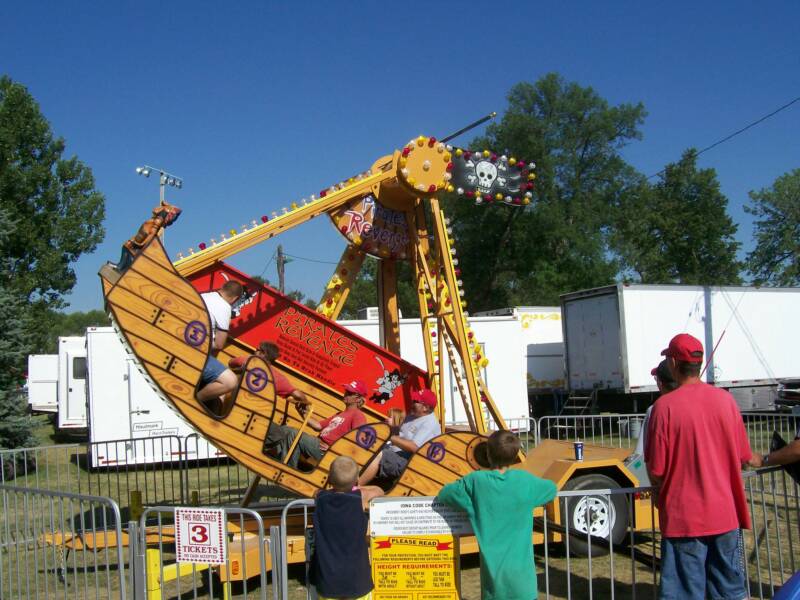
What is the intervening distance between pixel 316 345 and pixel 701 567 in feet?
15.9

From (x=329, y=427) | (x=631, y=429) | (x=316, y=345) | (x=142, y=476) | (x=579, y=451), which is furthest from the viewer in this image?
(x=631, y=429)

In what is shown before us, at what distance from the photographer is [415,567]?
13.3ft

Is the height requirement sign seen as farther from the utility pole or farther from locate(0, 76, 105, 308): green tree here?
the utility pole

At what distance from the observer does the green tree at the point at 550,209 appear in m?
38.4

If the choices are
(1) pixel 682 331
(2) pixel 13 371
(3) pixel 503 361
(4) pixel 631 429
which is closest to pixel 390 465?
(4) pixel 631 429

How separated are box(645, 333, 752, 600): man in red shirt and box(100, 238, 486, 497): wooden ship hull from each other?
302cm

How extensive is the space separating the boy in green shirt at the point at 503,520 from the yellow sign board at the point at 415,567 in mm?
235

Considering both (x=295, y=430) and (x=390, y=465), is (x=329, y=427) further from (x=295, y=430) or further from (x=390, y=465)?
(x=390, y=465)

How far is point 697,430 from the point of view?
360 cm

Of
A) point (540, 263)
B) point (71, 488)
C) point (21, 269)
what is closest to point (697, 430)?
point (71, 488)

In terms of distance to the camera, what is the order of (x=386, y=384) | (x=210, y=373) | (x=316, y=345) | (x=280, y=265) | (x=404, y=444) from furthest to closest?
(x=280, y=265)
(x=386, y=384)
(x=316, y=345)
(x=404, y=444)
(x=210, y=373)

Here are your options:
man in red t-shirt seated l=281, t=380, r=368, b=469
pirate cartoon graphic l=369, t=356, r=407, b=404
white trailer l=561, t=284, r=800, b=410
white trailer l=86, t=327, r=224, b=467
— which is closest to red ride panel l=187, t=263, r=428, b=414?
pirate cartoon graphic l=369, t=356, r=407, b=404

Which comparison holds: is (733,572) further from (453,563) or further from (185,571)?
(185,571)

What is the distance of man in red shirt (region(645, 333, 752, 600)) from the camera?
3.59 m
